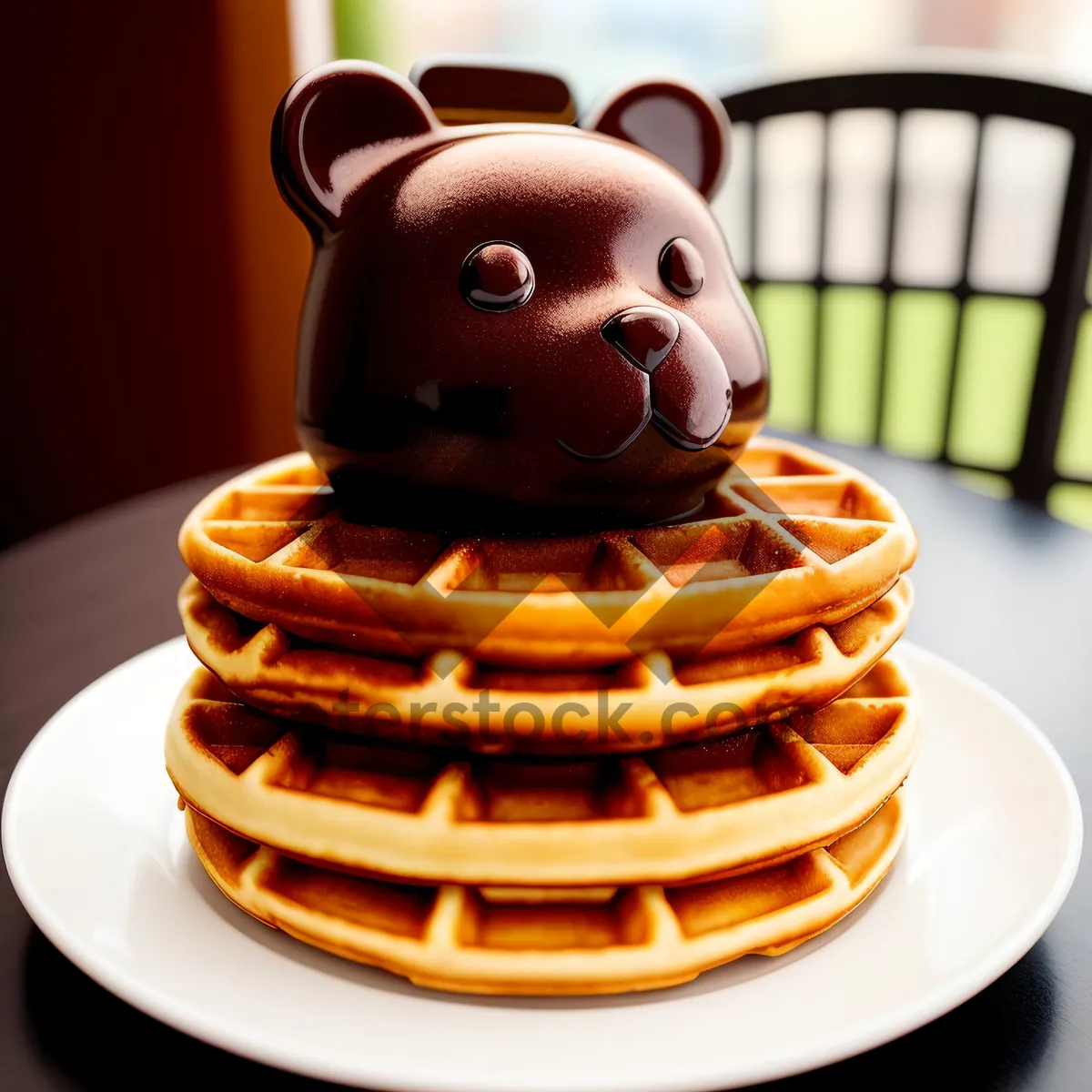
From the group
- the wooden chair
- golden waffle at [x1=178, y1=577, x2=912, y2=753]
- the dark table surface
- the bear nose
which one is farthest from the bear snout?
the wooden chair

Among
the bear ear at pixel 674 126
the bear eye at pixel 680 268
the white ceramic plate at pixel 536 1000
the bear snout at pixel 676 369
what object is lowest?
the white ceramic plate at pixel 536 1000

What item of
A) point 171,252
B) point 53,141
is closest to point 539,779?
point 171,252

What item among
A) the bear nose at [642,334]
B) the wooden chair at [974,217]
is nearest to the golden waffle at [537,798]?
the bear nose at [642,334]

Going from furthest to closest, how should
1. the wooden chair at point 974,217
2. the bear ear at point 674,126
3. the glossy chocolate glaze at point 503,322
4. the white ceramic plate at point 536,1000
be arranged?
1. the wooden chair at point 974,217
2. the bear ear at point 674,126
3. the glossy chocolate glaze at point 503,322
4. the white ceramic plate at point 536,1000

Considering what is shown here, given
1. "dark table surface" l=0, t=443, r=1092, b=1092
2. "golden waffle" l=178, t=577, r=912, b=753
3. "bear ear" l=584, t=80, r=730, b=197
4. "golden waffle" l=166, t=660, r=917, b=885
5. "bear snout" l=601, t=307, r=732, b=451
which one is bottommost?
"dark table surface" l=0, t=443, r=1092, b=1092

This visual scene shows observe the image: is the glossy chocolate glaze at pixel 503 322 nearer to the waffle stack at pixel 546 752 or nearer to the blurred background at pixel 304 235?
the waffle stack at pixel 546 752

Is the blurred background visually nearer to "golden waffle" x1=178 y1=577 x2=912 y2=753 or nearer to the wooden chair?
the wooden chair

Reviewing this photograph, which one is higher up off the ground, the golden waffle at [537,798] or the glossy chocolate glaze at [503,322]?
the glossy chocolate glaze at [503,322]

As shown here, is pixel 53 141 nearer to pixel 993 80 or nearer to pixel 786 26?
pixel 786 26
